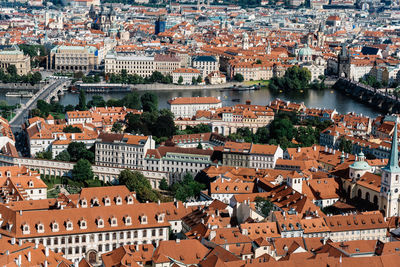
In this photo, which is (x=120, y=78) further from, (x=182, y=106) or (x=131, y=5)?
(x=131, y=5)

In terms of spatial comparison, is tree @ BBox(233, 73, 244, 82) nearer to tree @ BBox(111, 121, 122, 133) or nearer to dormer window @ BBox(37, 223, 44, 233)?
tree @ BBox(111, 121, 122, 133)

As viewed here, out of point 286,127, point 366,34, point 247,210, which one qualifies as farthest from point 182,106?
point 366,34

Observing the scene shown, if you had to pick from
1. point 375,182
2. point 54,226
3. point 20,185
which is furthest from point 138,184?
point 375,182

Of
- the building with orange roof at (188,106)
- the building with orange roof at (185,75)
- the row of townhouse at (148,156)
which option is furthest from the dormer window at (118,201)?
the building with orange roof at (185,75)

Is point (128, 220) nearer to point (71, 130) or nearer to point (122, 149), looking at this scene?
point (122, 149)

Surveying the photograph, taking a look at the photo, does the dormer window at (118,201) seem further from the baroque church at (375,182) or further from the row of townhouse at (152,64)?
the row of townhouse at (152,64)

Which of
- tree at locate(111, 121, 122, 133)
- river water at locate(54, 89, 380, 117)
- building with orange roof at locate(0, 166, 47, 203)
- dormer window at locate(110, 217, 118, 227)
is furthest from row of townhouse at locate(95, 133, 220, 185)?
river water at locate(54, 89, 380, 117)
